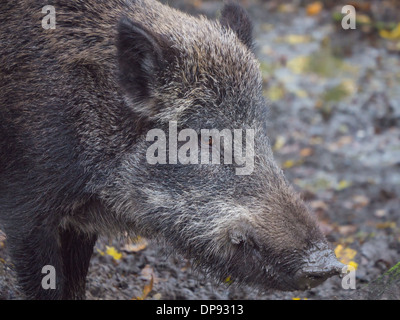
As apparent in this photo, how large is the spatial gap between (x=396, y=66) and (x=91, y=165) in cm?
811

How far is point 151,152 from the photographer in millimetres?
4340

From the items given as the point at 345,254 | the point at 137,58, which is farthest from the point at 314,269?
the point at 345,254

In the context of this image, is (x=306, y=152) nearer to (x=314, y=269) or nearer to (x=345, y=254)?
(x=345, y=254)

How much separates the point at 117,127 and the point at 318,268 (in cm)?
182

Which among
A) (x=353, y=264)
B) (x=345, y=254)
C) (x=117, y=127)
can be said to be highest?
(x=117, y=127)

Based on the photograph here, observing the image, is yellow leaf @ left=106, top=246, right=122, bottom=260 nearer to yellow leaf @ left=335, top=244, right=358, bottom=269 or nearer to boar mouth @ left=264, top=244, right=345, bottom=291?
yellow leaf @ left=335, top=244, right=358, bottom=269

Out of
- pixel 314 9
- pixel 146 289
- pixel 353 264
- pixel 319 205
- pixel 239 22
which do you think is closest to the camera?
pixel 239 22

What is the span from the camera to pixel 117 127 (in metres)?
4.41

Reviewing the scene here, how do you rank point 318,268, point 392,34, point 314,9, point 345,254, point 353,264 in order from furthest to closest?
point 314,9 < point 392,34 < point 345,254 < point 353,264 < point 318,268

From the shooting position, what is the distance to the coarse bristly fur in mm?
4168

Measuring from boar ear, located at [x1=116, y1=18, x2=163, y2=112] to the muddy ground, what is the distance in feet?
5.13

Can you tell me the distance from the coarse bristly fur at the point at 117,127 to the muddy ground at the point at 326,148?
74cm

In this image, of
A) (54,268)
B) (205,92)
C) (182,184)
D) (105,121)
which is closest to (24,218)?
(54,268)
